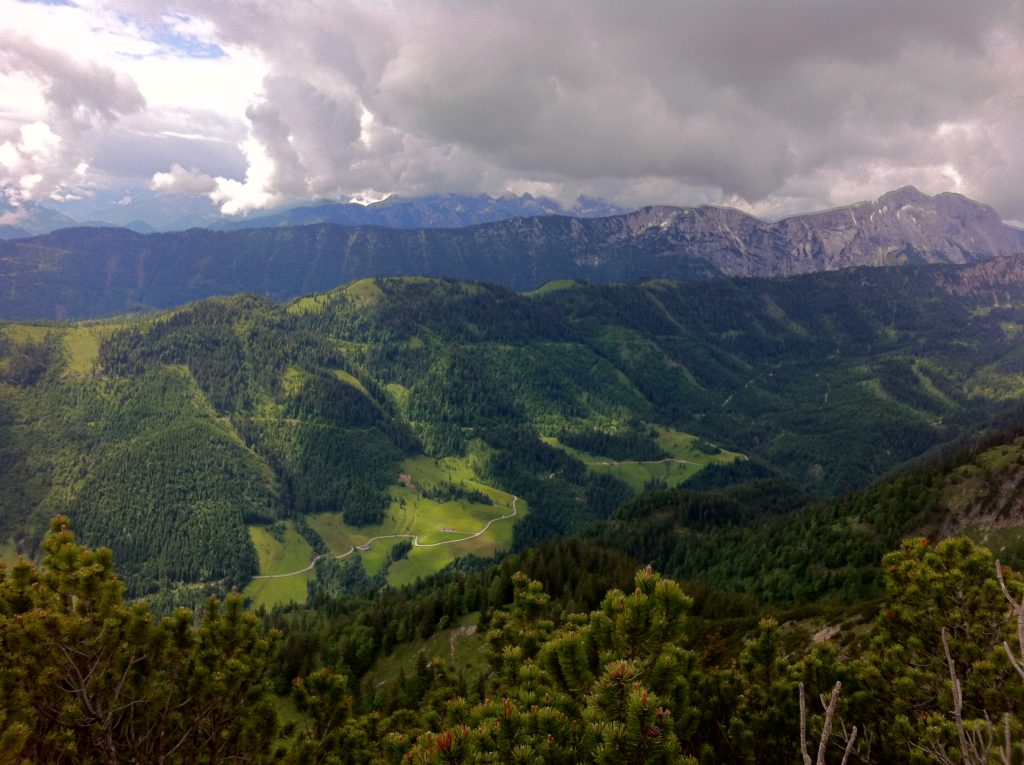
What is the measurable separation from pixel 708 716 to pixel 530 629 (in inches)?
231

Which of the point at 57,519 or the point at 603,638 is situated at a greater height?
the point at 57,519

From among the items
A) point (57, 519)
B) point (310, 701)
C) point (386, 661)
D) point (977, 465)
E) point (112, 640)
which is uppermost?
point (57, 519)

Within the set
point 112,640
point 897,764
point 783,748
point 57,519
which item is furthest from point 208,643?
point 897,764

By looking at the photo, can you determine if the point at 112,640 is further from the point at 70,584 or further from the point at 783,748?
the point at 783,748

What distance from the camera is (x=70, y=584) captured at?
16125mm

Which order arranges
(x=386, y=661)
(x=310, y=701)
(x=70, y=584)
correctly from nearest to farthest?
(x=70, y=584)
(x=310, y=701)
(x=386, y=661)

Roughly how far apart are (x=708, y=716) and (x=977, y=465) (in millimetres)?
166579

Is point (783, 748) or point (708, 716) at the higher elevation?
point (708, 716)

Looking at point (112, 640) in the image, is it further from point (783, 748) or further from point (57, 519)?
point (783, 748)

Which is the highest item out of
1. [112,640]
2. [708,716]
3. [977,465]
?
[112,640]

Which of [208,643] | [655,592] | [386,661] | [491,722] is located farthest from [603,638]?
[386,661]

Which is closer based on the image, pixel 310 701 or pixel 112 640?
pixel 112 640

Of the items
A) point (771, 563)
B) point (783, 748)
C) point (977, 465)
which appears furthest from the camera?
point (771, 563)

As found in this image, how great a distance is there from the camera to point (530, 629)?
18.5 meters
